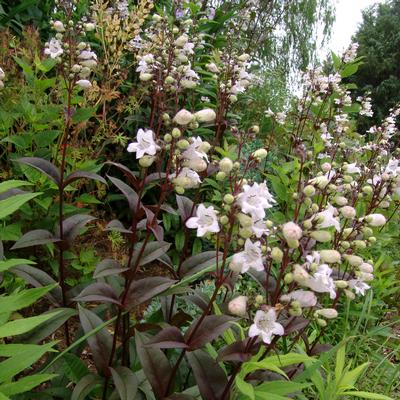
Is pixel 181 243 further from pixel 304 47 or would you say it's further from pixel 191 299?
pixel 304 47

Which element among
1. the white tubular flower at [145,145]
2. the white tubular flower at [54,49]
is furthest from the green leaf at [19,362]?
the white tubular flower at [54,49]

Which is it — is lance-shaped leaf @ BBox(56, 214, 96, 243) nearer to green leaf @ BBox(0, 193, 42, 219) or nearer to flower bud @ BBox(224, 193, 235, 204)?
green leaf @ BBox(0, 193, 42, 219)

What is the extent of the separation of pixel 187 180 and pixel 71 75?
982 millimetres

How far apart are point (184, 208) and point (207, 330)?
77 centimetres

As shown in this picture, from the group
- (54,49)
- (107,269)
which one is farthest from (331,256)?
(54,49)

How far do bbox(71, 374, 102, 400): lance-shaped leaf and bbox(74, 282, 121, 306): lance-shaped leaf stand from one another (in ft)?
0.94

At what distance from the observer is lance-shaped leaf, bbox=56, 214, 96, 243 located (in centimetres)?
206

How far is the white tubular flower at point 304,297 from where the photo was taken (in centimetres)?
141

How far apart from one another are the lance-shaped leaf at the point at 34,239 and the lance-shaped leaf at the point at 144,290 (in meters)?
0.46

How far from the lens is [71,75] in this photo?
Answer: 222cm

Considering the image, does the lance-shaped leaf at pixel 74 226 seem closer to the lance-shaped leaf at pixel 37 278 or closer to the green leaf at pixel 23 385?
the lance-shaped leaf at pixel 37 278

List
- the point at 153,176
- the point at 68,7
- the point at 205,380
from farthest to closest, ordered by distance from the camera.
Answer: the point at 68,7 → the point at 153,176 → the point at 205,380

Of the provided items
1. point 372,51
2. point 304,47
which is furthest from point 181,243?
point 372,51

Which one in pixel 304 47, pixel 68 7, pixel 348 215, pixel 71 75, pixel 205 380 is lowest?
pixel 205 380
